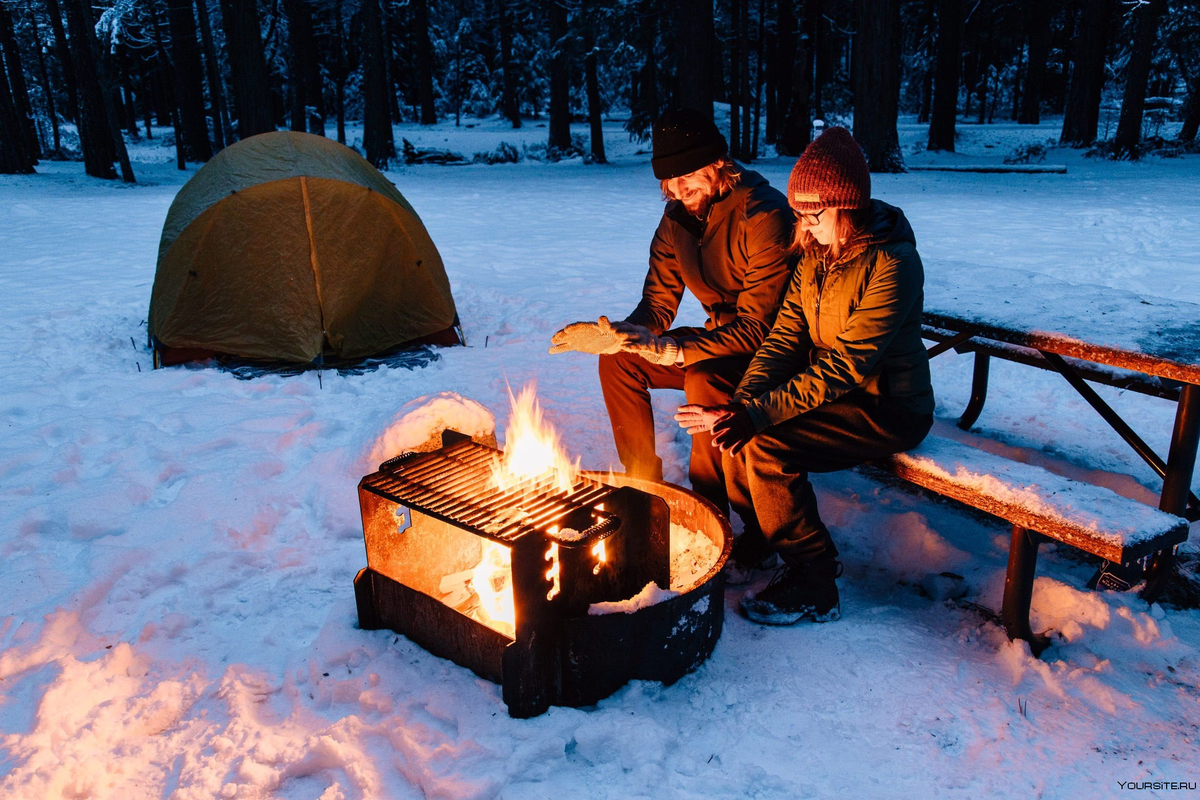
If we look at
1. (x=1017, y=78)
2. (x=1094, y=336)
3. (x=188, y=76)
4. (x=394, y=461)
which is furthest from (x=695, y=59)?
(x=1017, y=78)

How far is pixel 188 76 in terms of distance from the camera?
23156 millimetres

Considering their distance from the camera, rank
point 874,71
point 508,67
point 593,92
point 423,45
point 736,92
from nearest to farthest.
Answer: point 874,71 → point 736,92 → point 593,92 → point 423,45 → point 508,67

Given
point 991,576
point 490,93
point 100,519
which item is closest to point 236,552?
point 100,519

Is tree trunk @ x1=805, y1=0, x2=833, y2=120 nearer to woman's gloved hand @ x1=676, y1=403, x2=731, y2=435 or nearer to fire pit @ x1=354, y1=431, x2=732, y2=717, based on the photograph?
woman's gloved hand @ x1=676, y1=403, x2=731, y2=435

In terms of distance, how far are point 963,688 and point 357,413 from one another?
12.6ft

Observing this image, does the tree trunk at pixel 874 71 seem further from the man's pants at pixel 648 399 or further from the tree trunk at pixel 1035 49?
the tree trunk at pixel 1035 49

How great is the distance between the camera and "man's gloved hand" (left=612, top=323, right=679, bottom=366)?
3.57 metres

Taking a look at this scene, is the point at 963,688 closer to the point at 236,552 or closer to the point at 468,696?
the point at 468,696

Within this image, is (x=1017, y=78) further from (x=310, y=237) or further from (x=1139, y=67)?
(x=310, y=237)

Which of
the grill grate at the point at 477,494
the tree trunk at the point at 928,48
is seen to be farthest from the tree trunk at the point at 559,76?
the grill grate at the point at 477,494

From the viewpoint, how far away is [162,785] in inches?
92.8

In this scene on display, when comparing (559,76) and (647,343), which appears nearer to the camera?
(647,343)

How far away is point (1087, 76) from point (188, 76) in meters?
25.7

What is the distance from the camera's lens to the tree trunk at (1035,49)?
29.3 m
